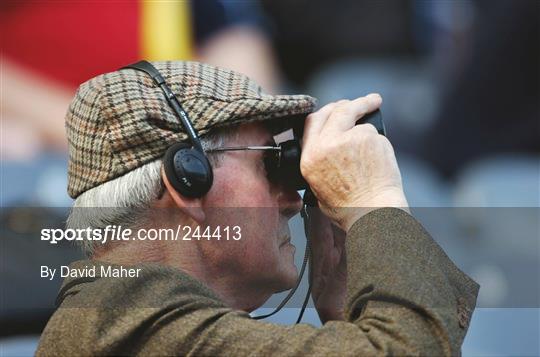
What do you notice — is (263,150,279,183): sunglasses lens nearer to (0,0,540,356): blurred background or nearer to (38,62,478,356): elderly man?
(38,62,478,356): elderly man

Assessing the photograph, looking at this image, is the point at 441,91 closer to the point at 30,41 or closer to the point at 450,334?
the point at 30,41

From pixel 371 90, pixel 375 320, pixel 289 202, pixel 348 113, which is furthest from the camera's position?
pixel 371 90

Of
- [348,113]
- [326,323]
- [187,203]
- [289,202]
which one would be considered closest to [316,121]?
[348,113]

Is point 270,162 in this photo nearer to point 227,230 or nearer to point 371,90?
point 227,230

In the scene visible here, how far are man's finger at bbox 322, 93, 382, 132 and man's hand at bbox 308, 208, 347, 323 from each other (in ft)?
1.18

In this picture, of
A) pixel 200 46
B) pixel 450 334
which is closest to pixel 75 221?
pixel 450 334

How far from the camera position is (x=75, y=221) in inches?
72.5

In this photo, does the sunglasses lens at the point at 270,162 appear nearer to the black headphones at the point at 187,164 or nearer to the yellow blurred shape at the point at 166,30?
the black headphones at the point at 187,164

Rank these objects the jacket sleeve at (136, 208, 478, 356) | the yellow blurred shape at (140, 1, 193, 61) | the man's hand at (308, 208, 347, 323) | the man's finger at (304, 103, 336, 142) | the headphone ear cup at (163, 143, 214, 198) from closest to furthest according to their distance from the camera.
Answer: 1. the jacket sleeve at (136, 208, 478, 356)
2. the headphone ear cup at (163, 143, 214, 198)
3. the man's finger at (304, 103, 336, 142)
4. the man's hand at (308, 208, 347, 323)
5. the yellow blurred shape at (140, 1, 193, 61)

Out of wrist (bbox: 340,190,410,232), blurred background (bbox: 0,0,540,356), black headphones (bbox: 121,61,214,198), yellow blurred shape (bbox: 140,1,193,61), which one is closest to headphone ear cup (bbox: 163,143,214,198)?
black headphones (bbox: 121,61,214,198)

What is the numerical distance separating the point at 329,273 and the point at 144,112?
2.08ft

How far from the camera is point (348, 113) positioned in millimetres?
1781

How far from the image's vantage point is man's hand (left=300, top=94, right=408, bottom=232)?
172 centimetres

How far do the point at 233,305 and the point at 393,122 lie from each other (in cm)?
283
